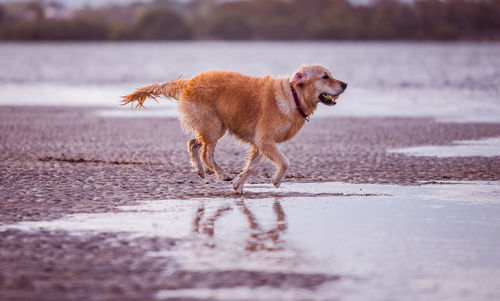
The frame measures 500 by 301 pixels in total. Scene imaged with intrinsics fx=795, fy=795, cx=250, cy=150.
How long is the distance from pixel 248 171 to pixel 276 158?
0.38 meters

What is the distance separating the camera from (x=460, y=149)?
45.8 feet

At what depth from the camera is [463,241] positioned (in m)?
7.15

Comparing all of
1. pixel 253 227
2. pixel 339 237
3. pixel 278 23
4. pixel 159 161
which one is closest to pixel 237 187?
pixel 253 227

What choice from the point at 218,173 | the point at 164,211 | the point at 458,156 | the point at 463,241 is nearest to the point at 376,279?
the point at 463,241

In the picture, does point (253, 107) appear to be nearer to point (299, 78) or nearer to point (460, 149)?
point (299, 78)

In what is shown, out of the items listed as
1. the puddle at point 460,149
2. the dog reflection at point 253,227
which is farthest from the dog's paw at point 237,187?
the puddle at point 460,149

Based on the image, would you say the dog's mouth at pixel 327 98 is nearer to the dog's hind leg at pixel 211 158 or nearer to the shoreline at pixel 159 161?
the shoreline at pixel 159 161

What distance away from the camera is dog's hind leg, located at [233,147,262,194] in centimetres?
959

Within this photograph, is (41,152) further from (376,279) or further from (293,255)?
(376,279)

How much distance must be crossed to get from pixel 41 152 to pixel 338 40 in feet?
451

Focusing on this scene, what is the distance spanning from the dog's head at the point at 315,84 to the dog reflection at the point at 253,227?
1463 millimetres

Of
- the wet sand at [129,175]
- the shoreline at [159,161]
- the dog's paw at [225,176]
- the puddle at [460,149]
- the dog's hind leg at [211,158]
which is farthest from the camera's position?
the puddle at [460,149]

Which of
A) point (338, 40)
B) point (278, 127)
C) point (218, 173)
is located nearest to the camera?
point (278, 127)

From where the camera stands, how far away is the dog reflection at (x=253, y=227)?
703cm
